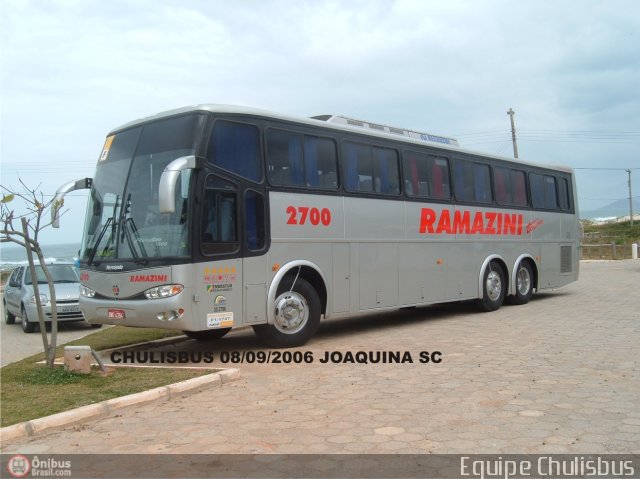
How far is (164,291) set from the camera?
8.50 metres

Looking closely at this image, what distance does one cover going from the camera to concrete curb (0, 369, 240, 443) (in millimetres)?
5660

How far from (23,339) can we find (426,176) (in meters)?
9.17

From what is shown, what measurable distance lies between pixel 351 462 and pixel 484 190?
35.7ft

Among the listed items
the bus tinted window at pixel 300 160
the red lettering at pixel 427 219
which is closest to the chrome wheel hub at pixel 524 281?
the red lettering at pixel 427 219

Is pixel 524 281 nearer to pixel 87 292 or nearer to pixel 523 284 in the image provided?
pixel 523 284

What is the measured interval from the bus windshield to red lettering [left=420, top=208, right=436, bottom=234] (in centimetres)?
547

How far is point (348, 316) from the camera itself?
1489 cm

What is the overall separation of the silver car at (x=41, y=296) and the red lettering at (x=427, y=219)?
787 cm

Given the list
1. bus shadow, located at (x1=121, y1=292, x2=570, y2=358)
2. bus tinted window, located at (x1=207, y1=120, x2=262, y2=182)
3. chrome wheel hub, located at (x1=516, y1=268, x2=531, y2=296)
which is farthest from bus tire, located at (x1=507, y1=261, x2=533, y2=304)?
bus tinted window, located at (x1=207, y1=120, x2=262, y2=182)

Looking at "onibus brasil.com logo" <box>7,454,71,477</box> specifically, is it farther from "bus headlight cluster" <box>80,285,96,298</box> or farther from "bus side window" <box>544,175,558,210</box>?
"bus side window" <box>544,175,558,210</box>

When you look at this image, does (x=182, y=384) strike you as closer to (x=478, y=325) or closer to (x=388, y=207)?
(x=388, y=207)

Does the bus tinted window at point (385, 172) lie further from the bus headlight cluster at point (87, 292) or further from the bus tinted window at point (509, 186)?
the bus headlight cluster at point (87, 292)

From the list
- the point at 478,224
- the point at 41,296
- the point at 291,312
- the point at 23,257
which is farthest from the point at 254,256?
the point at 23,257

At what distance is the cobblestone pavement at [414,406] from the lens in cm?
536
